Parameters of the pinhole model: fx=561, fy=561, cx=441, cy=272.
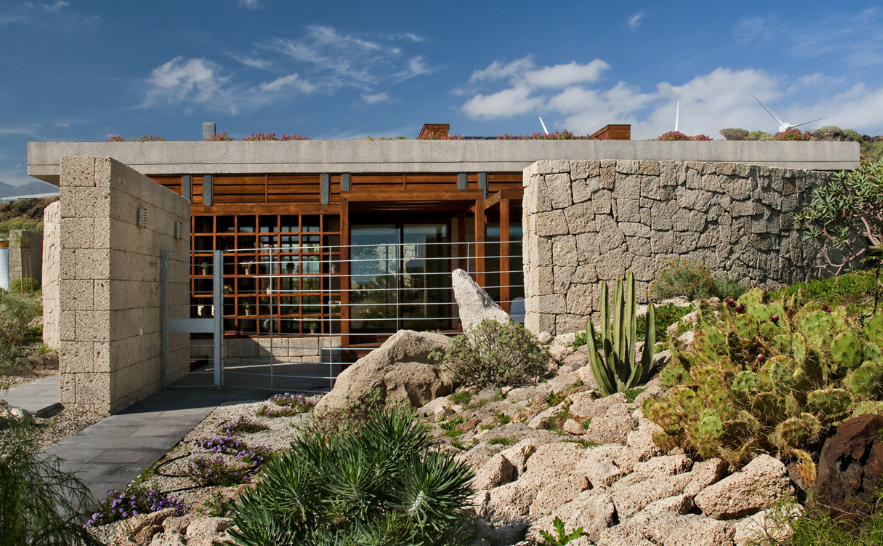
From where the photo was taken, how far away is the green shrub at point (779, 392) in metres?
3.12

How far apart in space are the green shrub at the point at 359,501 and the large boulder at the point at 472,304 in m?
5.22

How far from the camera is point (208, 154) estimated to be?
1118cm

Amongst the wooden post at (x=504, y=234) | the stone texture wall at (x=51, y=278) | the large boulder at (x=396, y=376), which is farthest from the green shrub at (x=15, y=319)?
the wooden post at (x=504, y=234)

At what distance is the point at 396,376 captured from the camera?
668 centimetres

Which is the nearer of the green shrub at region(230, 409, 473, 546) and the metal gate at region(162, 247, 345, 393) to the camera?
the green shrub at region(230, 409, 473, 546)

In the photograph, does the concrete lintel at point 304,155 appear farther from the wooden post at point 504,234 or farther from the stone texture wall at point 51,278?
the wooden post at point 504,234

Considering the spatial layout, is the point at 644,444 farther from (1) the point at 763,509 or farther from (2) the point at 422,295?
(2) the point at 422,295

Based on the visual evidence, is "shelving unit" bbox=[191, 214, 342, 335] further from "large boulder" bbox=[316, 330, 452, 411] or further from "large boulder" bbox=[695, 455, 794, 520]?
"large boulder" bbox=[695, 455, 794, 520]

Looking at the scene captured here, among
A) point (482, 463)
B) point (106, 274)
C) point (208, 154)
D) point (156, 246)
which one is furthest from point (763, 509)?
point (208, 154)

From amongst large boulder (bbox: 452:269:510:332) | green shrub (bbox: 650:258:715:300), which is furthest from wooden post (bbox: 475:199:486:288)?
green shrub (bbox: 650:258:715:300)

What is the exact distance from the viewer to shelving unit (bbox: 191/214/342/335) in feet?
36.4

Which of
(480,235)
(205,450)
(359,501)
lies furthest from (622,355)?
(480,235)

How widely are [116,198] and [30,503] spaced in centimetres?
566

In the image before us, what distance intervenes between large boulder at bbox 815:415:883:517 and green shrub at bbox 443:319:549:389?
12.2ft
